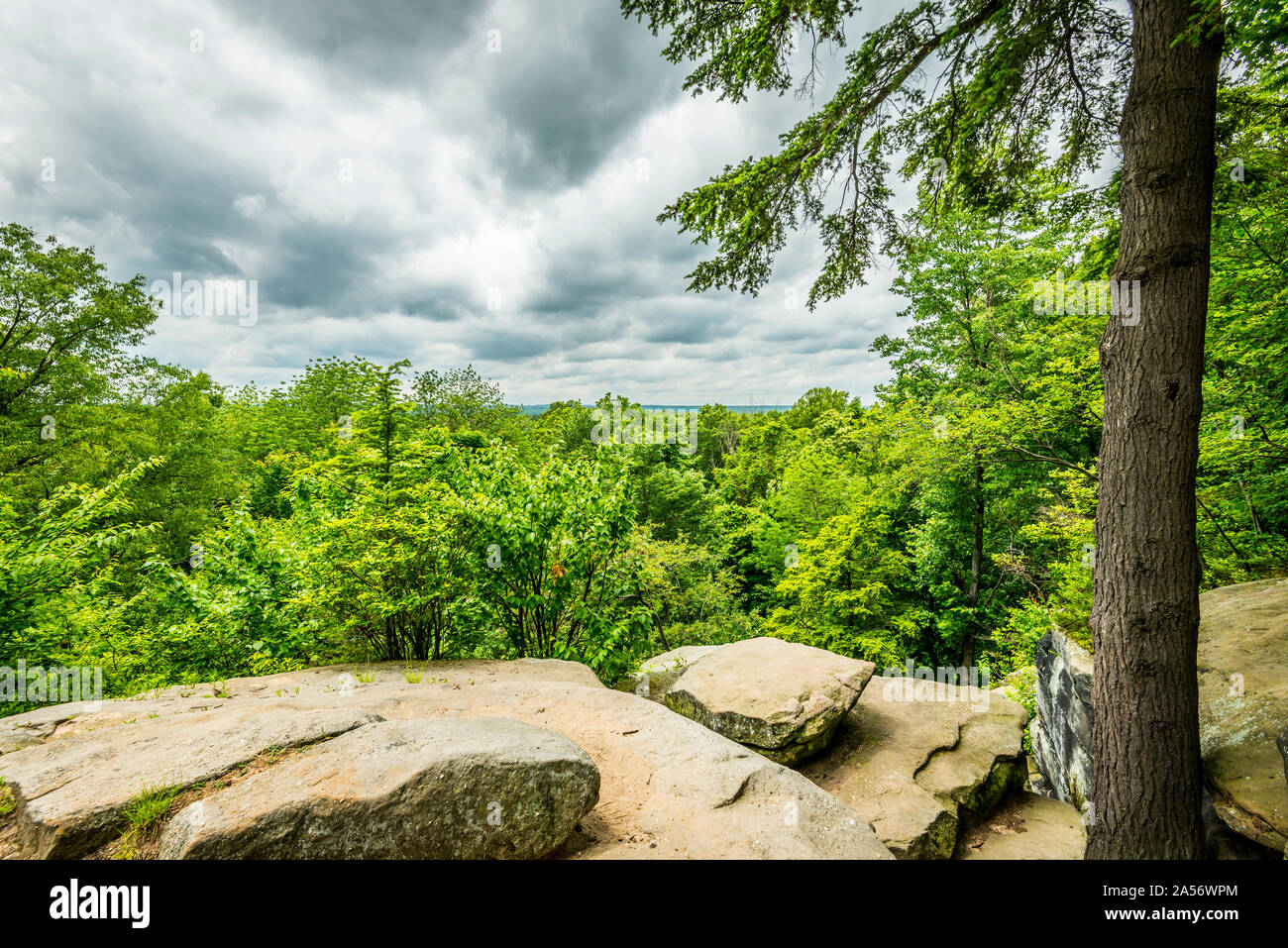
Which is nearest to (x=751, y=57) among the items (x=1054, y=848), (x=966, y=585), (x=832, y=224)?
(x=832, y=224)

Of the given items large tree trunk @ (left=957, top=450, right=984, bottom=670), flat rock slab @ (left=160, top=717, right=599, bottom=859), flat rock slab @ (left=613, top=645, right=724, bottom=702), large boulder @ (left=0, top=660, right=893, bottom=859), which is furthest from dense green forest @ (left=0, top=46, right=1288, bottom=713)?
flat rock slab @ (left=160, top=717, right=599, bottom=859)

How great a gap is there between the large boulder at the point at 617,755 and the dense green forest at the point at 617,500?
3.97ft

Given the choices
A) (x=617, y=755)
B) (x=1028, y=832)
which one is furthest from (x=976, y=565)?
(x=617, y=755)

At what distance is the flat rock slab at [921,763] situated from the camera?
17.3 ft

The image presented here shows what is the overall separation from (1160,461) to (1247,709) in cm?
235

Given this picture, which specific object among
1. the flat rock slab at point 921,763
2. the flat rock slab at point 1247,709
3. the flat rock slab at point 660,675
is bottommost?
the flat rock slab at point 921,763

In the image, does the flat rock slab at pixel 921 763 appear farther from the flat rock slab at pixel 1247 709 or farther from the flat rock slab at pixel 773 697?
the flat rock slab at pixel 1247 709

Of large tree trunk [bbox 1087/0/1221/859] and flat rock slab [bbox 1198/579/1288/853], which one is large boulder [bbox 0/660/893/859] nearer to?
large tree trunk [bbox 1087/0/1221/859]

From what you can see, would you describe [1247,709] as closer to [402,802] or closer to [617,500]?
[402,802]

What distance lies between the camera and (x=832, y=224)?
17.5 ft

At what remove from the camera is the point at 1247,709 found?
3750 mm

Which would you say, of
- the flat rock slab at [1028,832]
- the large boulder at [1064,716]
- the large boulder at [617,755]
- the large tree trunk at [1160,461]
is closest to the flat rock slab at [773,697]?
the large boulder at [617,755]

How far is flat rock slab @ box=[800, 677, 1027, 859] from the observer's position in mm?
5266
